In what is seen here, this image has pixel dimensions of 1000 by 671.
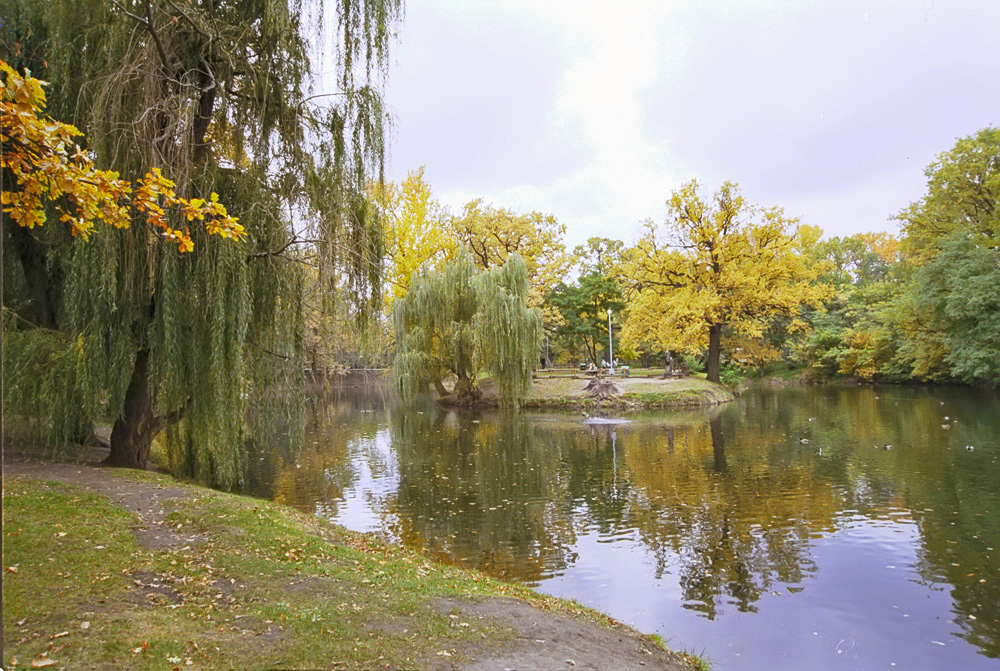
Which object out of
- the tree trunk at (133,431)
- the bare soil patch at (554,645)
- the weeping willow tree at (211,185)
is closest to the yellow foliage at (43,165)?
the bare soil patch at (554,645)

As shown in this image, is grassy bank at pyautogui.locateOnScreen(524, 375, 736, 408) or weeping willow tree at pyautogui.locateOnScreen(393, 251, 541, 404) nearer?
weeping willow tree at pyautogui.locateOnScreen(393, 251, 541, 404)

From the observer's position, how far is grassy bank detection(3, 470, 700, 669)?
428cm

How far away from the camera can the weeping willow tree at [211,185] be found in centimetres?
810

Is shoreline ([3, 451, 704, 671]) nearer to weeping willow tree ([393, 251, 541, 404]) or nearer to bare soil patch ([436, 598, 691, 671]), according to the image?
bare soil patch ([436, 598, 691, 671])

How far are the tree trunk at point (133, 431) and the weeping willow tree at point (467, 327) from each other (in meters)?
17.5

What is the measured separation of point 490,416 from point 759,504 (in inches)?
674

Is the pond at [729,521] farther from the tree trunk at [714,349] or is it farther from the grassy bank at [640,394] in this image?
the tree trunk at [714,349]

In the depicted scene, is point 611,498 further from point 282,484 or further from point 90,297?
point 90,297

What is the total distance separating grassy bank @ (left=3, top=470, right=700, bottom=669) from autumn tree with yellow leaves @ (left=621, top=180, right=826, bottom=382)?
2612cm

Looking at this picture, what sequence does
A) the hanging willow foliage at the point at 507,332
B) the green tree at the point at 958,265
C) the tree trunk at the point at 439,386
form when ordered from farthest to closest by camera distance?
the tree trunk at the point at 439,386 → the hanging willow foliage at the point at 507,332 → the green tree at the point at 958,265

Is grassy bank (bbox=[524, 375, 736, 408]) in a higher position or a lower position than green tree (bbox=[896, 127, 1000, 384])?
lower

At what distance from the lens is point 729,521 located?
10.3m

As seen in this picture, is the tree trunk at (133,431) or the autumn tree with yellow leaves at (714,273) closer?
the tree trunk at (133,431)

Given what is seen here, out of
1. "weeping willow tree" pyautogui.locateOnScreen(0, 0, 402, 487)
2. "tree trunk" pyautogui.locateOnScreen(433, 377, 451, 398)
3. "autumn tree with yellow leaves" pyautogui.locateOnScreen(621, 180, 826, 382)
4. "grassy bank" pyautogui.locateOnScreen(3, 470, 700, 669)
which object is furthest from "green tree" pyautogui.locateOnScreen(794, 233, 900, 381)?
"grassy bank" pyautogui.locateOnScreen(3, 470, 700, 669)
